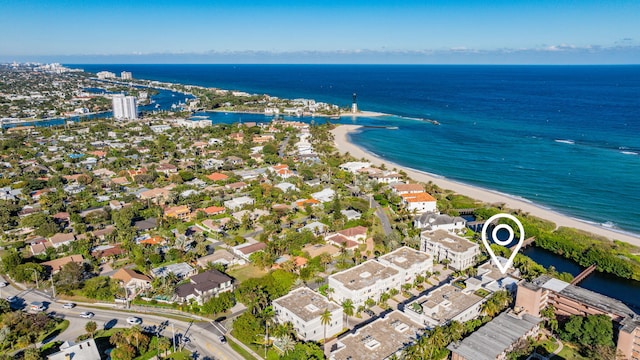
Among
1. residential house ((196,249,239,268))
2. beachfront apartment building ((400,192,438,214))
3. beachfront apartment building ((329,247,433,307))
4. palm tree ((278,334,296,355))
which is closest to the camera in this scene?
palm tree ((278,334,296,355))

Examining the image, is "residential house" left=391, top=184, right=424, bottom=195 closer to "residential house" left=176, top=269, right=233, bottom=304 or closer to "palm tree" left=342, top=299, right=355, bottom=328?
"palm tree" left=342, top=299, right=355, bottom=328

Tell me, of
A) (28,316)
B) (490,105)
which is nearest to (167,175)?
(28,316)

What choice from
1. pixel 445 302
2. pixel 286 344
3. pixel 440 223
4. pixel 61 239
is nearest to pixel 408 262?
pixel 445 302

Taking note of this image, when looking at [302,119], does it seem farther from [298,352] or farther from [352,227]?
[298,352]

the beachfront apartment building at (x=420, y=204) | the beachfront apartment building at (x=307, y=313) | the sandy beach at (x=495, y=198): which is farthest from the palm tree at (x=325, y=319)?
the sandy beach at (x=495, y=198)

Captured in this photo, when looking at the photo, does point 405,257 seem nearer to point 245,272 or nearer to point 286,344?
point 245,272

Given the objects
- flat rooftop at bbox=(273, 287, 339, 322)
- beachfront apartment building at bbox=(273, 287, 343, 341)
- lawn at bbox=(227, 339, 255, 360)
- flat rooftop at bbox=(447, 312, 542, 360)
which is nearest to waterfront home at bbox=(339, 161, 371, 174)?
flat rooftop at bbox=(273, 287, 339, 322)
